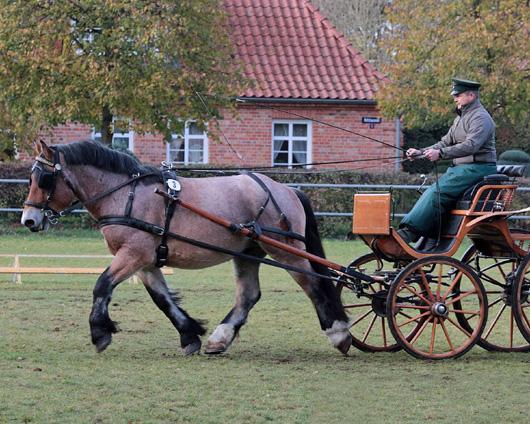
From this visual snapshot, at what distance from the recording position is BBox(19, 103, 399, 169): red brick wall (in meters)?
23.7

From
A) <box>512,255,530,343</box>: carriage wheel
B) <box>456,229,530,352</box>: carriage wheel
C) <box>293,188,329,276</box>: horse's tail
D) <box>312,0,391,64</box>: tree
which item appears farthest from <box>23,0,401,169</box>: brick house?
<box>512,255,530,343</box>: carriage wheel

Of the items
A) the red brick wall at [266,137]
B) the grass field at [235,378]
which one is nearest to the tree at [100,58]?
the red brick wall at [266,137]

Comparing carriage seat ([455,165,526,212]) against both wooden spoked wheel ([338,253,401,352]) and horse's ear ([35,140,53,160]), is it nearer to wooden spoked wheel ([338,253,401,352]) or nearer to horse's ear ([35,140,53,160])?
wooden spoked wheel ([338,253,401,352])

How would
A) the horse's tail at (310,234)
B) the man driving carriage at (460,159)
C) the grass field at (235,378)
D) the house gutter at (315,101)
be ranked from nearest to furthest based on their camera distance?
the grass field at (235,378) < the man driving carriage at (460,159) < the horse's tail at (310,234) < the house gutter at (315,101)

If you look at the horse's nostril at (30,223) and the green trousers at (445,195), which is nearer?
the horse's nostril at (30,223)

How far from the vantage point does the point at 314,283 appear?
763cm

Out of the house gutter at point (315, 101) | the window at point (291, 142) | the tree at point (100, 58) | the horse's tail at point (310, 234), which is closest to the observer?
the horse's tail at point (310, 234)

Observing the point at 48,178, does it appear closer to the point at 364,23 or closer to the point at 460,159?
the point at 460,159

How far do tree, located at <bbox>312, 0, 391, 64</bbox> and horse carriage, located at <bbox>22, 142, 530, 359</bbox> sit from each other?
2762 cm

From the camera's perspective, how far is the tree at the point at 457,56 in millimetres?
19812

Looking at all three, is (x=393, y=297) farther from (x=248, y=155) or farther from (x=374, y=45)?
(x=374, y=45)

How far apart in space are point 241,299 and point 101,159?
1.77 metres

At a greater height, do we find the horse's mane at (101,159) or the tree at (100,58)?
the tree at (100,58)

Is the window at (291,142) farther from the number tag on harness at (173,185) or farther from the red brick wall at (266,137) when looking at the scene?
the number tag on harness at (173,185)
